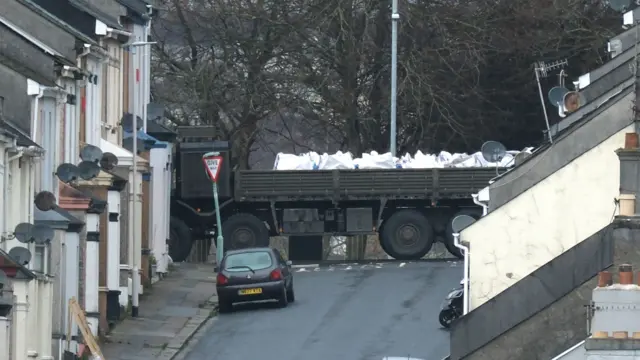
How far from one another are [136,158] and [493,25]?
19406 millimetres

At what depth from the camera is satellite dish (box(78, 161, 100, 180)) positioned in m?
31.8

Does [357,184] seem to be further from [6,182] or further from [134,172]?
[6,182]

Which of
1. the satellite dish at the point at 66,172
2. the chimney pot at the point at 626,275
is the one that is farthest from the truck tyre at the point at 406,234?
the chimney pot at the point at 626,275

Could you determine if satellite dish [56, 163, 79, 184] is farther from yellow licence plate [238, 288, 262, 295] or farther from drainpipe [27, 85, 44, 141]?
yellow licence plate [238, 288, 262, 295]

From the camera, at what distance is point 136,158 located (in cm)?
3912

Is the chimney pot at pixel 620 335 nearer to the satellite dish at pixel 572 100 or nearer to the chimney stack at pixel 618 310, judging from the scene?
the chimney stack at pixel 618 310

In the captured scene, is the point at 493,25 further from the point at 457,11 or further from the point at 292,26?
the point at 292,26

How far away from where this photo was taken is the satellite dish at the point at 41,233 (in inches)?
1067

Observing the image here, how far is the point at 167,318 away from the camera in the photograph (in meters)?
37.7

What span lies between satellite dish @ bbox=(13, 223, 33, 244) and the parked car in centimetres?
1075

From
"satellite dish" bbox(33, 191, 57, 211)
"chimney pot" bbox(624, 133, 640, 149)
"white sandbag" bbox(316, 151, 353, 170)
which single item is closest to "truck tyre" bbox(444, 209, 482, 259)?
"white sandbag" bbox(316, 151, 353, 170)

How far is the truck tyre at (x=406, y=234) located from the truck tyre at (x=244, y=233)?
2.87 m

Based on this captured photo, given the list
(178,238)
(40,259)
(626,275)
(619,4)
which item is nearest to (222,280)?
(40,259)

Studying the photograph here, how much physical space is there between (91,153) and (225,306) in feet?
18.5
